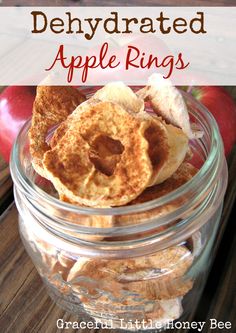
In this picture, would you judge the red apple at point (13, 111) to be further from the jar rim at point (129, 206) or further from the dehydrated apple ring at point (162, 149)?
the dehydrated apple ring at point (162, 149)

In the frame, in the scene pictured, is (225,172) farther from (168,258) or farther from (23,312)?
(23,312)

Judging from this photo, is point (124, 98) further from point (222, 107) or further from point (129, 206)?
point (222, 107)

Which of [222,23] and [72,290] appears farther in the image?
[222,23]

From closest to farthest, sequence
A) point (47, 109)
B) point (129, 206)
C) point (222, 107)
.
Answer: point (129, 206) < point (47, 109) < point (222, 107)

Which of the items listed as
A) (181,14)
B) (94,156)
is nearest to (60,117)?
(94,156)

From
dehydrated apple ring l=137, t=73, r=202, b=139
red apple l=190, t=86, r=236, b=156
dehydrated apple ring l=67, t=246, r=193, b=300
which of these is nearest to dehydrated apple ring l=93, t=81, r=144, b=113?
dehydrated apple ring l=137, t=73, r=202, b=139

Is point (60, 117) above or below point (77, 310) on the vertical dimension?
above

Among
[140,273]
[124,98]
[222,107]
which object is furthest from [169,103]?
[222,107]
